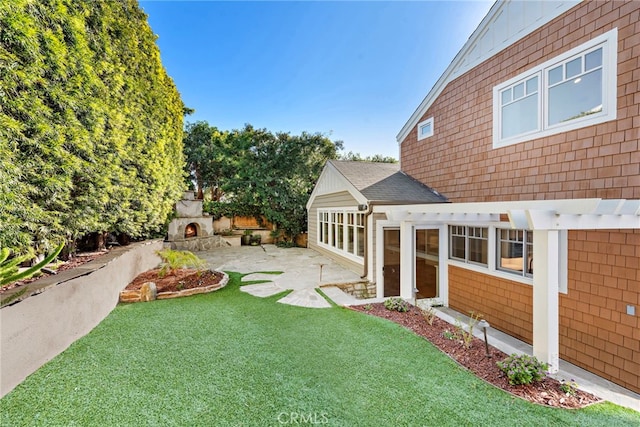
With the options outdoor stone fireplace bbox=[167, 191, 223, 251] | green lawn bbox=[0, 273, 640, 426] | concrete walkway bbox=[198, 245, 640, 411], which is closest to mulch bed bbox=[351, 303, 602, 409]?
green lawn bbox=[0, 273, 640, 426]

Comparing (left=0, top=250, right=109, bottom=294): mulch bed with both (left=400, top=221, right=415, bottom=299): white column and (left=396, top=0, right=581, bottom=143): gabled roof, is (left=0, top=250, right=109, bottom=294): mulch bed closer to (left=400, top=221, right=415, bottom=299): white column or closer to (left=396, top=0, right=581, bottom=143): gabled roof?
(left=400, top=221, right=415, bottom=299): white column

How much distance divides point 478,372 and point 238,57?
13803 mm

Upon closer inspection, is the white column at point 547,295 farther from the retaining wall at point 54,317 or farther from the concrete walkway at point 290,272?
the retaining wall at point 54,317

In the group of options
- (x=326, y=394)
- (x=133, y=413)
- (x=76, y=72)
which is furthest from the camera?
(x=76, y=72)

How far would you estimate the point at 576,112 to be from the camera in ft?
14.8

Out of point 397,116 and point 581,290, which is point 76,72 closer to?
point 581,290

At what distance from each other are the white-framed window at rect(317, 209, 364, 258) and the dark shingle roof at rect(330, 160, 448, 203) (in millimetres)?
942

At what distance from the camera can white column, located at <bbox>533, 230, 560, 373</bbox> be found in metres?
3.28

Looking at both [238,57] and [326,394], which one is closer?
[326,394]

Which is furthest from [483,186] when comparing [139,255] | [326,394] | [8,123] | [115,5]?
[115,5]

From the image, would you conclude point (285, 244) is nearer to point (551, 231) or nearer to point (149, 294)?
point (149, 294)

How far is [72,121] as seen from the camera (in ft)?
12.9

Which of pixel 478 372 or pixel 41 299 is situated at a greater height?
pixel 41 299

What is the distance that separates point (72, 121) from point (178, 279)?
4290 mm
